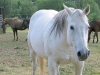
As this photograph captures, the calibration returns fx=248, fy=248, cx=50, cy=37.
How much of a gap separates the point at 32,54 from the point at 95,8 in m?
38.8

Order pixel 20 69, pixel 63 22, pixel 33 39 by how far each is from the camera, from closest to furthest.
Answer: pixel 63 22 → pixel 33 39 → pixel 20 69

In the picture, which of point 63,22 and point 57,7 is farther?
point 57,7

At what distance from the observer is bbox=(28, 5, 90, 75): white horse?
2.76m

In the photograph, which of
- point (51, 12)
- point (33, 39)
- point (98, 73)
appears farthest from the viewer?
point (98, 73)

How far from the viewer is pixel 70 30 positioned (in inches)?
113

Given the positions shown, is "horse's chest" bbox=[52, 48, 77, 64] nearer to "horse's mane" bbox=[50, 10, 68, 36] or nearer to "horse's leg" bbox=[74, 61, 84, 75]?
"horse's leg" bbox=[74, 61, 84, 75]

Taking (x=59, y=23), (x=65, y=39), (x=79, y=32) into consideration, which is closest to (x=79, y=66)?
(x=65, y=39)

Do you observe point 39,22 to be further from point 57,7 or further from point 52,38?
point 57,7

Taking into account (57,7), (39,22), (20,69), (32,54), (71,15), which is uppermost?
(71,15)

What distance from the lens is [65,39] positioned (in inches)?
130

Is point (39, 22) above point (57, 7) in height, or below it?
above

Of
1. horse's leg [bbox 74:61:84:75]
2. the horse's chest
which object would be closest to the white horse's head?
the horse's chest

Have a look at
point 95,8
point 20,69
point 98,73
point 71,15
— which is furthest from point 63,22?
point 95,8

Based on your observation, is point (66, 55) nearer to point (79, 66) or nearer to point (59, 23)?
A: point (79, 66)
